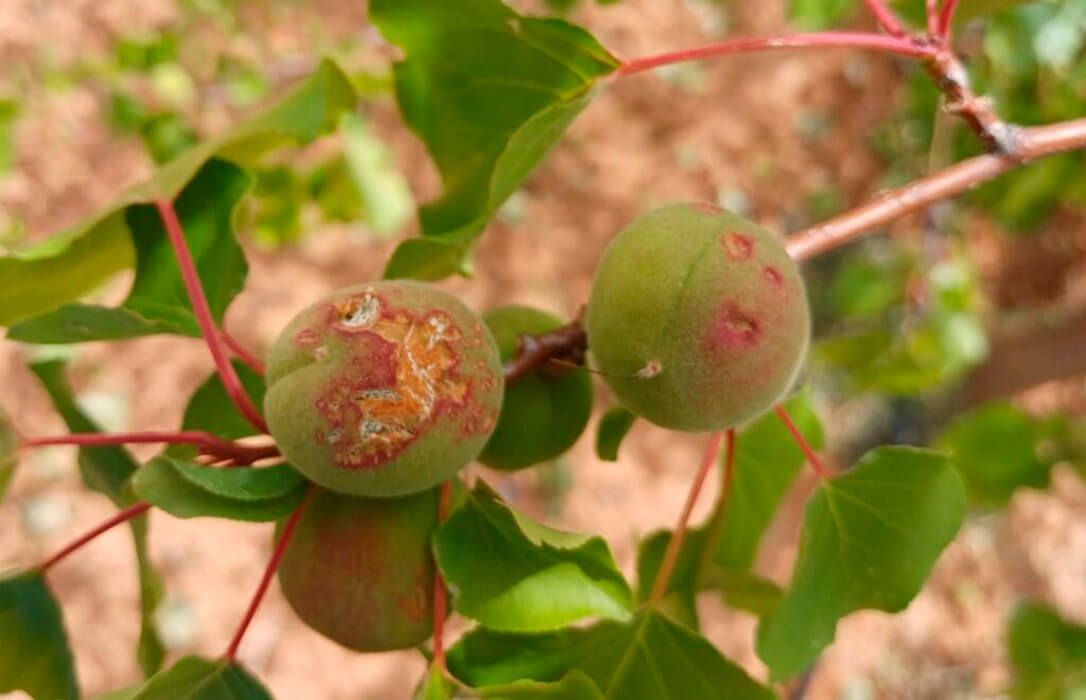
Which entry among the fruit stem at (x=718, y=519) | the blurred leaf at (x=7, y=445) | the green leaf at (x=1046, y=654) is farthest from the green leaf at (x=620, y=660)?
the green leaf at (x=1046, y=654)

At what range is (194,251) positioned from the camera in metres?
1.04

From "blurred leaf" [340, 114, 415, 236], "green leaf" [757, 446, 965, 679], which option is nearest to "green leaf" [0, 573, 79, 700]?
"green leaf" [757, 446, 965, 679]

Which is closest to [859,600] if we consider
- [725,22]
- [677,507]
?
[677,507]

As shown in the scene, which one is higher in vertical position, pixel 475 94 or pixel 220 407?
pixel 475 94

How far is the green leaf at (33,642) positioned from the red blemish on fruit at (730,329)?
0.77m

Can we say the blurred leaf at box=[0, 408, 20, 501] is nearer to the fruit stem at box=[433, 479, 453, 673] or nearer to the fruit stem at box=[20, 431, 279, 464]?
the fruit stem at box=[20, 431, 279, 464]

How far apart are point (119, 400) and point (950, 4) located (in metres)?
2.62

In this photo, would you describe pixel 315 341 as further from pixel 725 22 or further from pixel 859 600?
pixel 725 22

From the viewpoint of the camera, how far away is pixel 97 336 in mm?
956

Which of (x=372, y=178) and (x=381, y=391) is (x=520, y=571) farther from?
(x=372, y=178)

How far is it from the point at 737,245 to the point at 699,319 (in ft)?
0.28

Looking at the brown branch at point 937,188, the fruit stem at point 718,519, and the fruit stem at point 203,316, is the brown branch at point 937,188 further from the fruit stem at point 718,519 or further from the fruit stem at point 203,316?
the fruit stem at point 203,316

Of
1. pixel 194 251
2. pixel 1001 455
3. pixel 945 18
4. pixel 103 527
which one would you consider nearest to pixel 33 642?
pixel 103 527

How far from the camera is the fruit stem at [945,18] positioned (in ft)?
3.11
